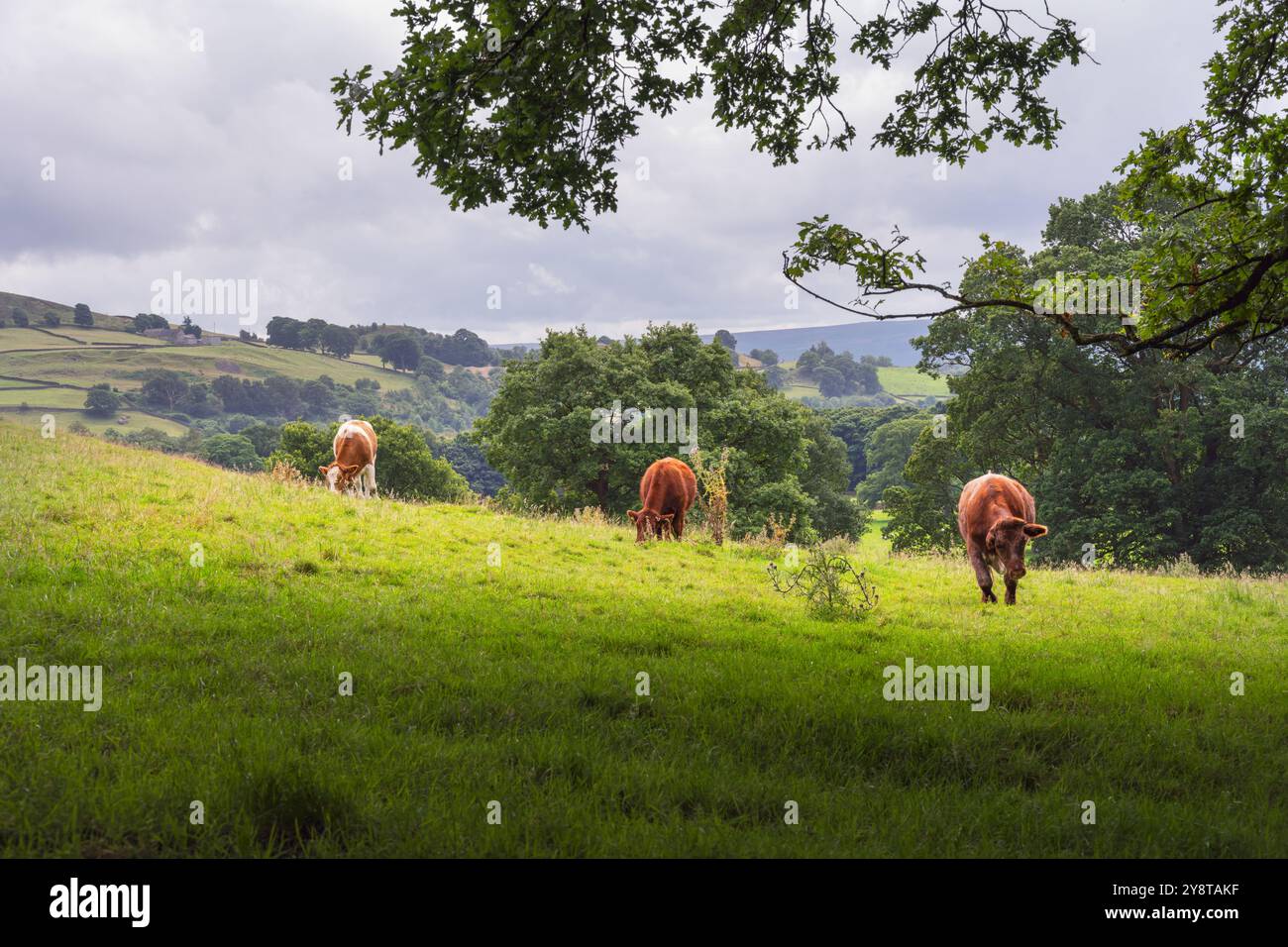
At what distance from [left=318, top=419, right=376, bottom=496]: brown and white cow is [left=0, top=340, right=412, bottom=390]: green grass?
136 m

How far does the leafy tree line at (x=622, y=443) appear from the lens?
1369 inches

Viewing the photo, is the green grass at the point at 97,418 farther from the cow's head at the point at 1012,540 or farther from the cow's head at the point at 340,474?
the cow's head at the point at 1012,540

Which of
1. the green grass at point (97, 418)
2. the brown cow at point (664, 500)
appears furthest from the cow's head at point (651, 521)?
the green grass at point (97, 418)

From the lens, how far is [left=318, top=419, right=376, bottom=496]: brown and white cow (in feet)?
75.6

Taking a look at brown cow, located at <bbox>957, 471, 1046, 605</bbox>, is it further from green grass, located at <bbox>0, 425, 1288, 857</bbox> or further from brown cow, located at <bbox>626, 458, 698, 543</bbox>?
brown cow, located at <bbox>626, 458, 698, 543</bbox>

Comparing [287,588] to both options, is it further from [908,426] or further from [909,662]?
[908,426]

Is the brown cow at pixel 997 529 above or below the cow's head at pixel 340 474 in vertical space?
below

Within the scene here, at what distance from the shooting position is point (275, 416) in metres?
144

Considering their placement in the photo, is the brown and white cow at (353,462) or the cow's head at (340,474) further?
the brown and white cow at (353,462)

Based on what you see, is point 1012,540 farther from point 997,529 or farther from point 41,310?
point 41,310

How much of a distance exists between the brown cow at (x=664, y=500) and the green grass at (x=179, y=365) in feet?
473

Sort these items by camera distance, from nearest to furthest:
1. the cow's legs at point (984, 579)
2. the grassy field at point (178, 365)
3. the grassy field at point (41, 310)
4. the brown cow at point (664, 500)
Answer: the cow's legs at point (984, 579) < the brown cow at point (664, 500) < the grassy field at point (178, 365) < the grassy field at point (41, 310)

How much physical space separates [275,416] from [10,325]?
81.1 m
